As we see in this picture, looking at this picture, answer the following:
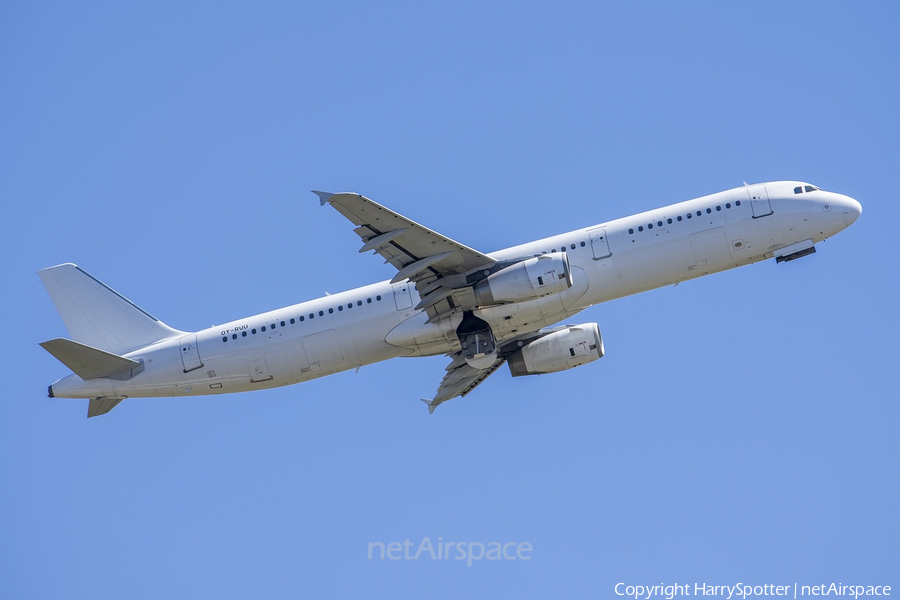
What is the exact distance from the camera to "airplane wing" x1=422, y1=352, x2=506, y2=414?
44594 millimetres

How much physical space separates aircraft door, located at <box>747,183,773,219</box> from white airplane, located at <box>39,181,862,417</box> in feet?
0.15

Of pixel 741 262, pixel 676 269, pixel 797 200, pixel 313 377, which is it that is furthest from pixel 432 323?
pixel 797 200

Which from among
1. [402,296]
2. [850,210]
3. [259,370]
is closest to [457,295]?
[402,296]

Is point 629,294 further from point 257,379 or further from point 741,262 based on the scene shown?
point 257,379

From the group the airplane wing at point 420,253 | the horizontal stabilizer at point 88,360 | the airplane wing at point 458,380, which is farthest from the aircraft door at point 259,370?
the airplane wing at point 458,380

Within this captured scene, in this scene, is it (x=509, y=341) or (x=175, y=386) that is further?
(x=509, y=341)

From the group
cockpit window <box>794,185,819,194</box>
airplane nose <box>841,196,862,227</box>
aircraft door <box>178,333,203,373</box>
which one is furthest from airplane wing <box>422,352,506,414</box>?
airplane nose <box>841,196,862,227</box>

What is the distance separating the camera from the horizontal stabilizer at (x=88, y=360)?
3909cm

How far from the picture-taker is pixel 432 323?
39.4m

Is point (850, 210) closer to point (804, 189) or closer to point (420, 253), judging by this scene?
point (804, 189)

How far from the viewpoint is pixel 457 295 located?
38.6m

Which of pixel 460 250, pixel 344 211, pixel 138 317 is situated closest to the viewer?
pixel 344 211

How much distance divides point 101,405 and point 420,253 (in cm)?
1707

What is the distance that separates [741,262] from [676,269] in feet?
9.96
